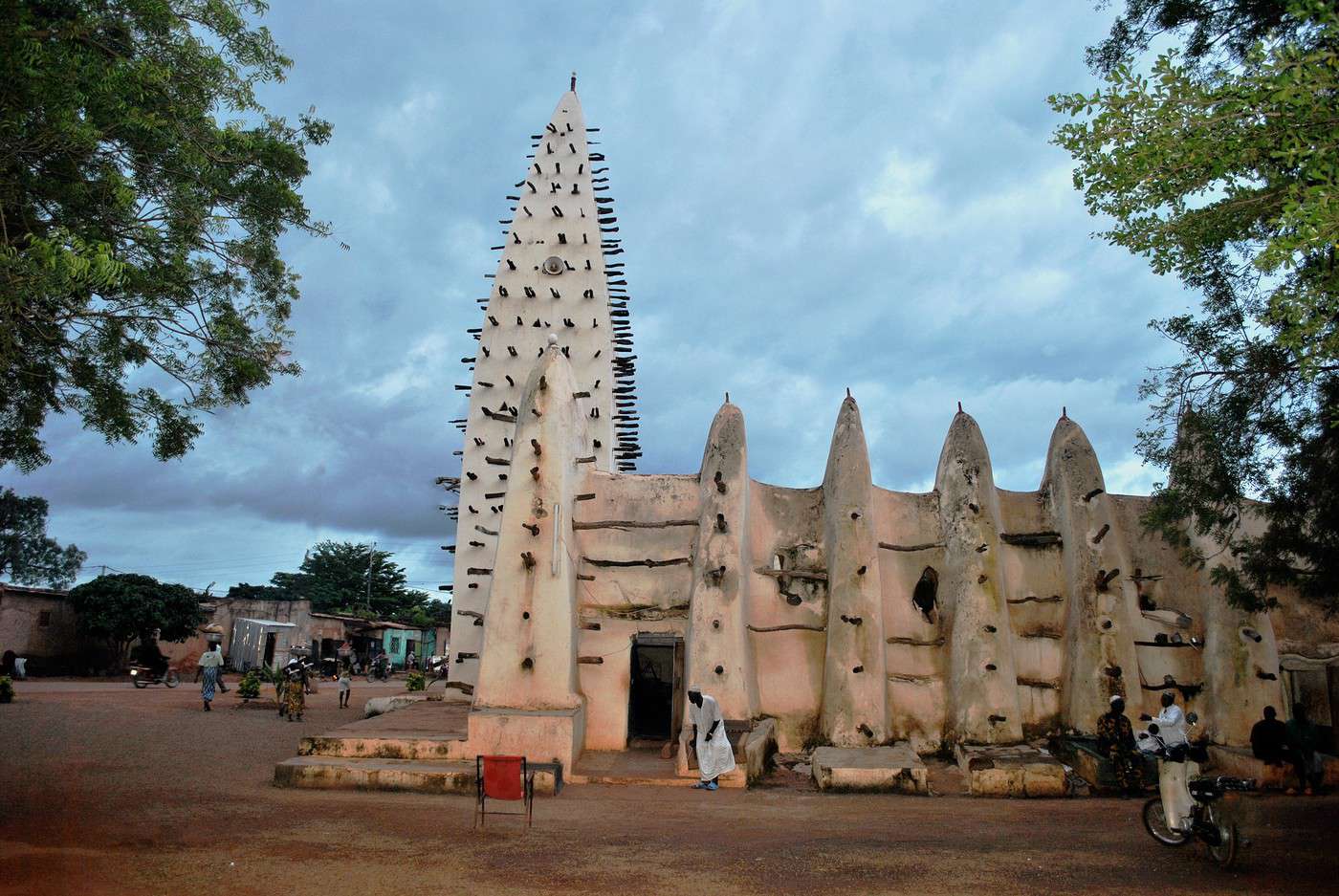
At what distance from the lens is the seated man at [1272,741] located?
41.0 ft

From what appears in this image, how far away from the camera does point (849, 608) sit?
14.7 m

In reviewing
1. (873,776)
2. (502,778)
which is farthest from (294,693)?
(873,776)

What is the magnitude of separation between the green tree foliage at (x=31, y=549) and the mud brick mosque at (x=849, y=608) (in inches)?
1802

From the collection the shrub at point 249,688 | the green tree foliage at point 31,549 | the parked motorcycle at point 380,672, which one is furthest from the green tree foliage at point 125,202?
the green tree foliage at point 31,549

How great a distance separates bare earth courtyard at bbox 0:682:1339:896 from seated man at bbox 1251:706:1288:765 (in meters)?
0.72

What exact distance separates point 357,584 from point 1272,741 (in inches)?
2352

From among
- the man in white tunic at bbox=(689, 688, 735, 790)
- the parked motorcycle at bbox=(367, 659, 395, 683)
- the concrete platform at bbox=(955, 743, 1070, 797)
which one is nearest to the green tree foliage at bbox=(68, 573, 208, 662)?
the parked motorcycle at bbox=(367, 659, 395, 683)

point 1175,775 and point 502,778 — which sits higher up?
point 1175,775

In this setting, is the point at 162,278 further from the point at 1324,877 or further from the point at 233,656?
the point at 233,656

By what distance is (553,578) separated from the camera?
541 inches

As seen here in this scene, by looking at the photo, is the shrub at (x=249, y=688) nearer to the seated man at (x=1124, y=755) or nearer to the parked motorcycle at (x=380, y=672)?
the parked motorcycle at (x=380, y=672)

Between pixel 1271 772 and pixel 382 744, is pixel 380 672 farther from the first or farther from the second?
pixel 1271 772

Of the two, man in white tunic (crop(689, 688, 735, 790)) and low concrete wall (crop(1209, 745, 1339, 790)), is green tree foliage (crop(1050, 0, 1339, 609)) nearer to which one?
low concrete wall (crop(1209, 745, 1339, 790))

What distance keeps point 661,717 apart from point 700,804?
7.67m
